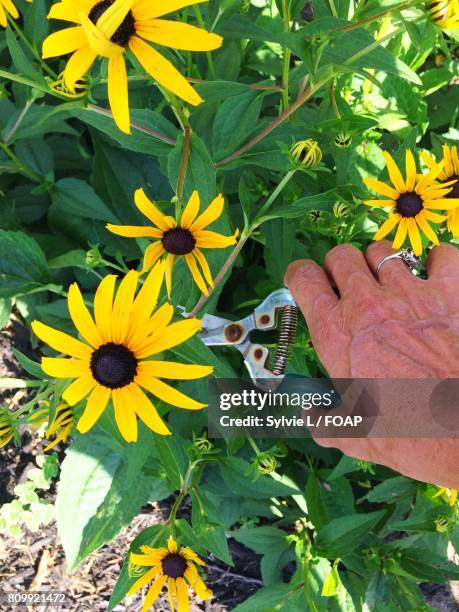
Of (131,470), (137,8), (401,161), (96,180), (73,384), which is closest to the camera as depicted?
(137,8)

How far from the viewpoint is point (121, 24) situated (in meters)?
0.69

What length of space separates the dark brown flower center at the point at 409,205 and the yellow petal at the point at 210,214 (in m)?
0.35

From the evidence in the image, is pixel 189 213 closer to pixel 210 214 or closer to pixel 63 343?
pixel 210 214

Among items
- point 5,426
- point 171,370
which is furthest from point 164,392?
point 5,426

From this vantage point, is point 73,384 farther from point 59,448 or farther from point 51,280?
point 59,448

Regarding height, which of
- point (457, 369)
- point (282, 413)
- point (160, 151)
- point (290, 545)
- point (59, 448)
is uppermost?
point (160, 151)

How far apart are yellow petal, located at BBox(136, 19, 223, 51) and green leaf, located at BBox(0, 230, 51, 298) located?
70 cm

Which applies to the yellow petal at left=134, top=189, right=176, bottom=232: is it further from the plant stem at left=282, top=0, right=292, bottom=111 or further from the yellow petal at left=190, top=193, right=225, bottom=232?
the plant stem at left=282, top=0, right=292, bottom=111

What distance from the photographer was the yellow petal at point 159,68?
2.35 feet

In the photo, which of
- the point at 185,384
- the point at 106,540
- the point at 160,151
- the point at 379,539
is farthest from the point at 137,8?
the point at 379,539

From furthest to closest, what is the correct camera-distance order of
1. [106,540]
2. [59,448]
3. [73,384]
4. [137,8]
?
[59,448] → [106,540] → [73,384] → [137,8]

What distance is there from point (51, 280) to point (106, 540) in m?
0.59

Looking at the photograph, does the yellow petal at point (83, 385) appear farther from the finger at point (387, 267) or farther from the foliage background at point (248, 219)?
the finger at point (387, 267)

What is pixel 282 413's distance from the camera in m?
1.24
